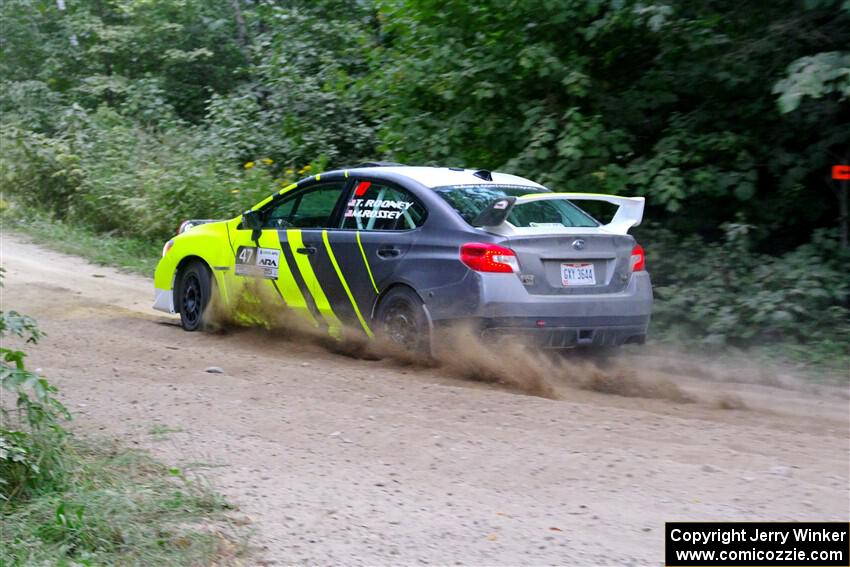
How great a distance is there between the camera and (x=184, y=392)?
23.1 feet

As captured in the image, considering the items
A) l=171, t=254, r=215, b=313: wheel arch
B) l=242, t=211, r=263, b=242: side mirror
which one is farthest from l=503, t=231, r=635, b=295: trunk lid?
l=171, t=254, r=215, b=313: wheel arch

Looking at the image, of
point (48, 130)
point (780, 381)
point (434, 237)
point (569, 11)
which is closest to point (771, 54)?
point (569, 11)

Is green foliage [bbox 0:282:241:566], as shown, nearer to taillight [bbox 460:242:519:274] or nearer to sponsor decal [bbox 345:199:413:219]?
taillight [bbox 460:242:519:274]

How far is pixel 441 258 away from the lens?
7762mm

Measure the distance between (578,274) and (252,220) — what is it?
10.5ft

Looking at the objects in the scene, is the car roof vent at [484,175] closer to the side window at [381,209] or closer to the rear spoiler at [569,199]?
the rear spoiler at [569,199]

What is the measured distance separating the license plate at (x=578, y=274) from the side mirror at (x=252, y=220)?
3026 millimetres

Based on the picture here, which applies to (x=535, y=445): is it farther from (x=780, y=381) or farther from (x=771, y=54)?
(x=771, y=54)

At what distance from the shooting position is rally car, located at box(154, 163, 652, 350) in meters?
7.54

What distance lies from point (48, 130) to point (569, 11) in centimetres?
1313

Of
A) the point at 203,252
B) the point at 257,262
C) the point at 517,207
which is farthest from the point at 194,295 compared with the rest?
the point at 517,207

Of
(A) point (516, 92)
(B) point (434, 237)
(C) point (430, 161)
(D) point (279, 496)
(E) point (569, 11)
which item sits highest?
(E) point (569, 11)

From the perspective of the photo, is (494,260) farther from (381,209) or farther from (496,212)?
(381,209)

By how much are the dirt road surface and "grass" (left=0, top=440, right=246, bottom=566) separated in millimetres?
209
